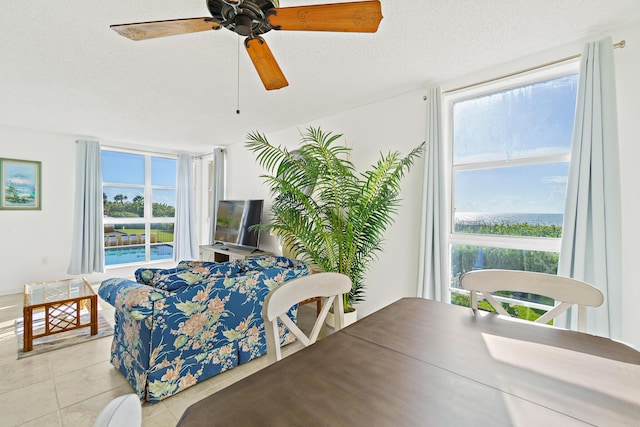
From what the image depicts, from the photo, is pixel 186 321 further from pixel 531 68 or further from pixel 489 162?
pixel 531 68

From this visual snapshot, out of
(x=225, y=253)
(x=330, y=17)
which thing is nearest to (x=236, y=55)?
(x=330, y=17)

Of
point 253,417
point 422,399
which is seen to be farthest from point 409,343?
point 253,417

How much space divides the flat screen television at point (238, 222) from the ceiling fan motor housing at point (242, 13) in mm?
3206

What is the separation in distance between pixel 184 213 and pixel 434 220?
4.88m

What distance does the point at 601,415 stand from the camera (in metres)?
0.65

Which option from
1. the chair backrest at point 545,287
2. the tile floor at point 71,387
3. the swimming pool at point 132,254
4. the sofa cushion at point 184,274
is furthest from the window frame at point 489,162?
the swimming pool at point 132,254

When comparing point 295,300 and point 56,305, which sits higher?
point 295,300

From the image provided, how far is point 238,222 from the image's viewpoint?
4602mm

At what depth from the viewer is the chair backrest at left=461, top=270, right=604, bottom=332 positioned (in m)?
1.18

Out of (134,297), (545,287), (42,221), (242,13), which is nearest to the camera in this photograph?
(242,13)

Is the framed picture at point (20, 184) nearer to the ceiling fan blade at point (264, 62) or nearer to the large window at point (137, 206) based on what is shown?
the large window at point (137, 206)

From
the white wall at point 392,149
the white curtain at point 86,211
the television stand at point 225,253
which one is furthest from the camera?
the white curtain at point 86,211

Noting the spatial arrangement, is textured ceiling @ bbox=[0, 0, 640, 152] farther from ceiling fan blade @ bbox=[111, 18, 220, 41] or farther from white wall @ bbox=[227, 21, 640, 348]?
ceiling fan blade @ bbox=[111, 18, 220, 41]

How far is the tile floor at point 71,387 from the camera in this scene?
171 centimetres
